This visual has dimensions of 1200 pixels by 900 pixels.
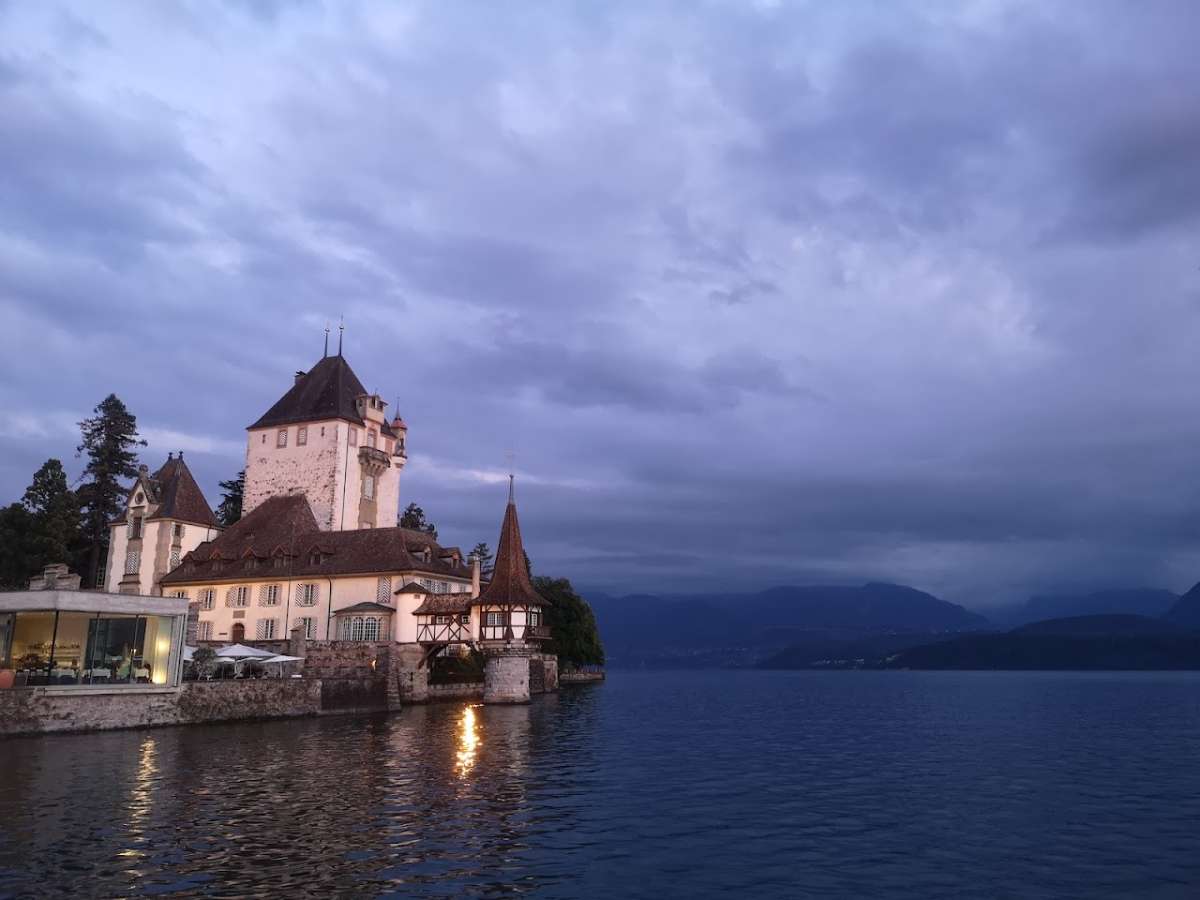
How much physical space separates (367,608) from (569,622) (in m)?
36.9

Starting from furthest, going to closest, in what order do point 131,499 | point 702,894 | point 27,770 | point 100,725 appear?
point 131,499 → point 100,725 → point 27,770 → point 702,894

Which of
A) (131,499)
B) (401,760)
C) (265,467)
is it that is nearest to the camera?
(401,760)

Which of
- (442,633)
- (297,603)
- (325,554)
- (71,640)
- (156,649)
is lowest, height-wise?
(156,649)

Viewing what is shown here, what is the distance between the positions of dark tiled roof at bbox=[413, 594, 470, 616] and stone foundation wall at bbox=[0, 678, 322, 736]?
12.1 meters

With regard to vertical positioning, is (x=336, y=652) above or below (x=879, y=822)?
above

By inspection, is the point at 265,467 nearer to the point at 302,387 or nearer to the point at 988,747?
the point at 302,387

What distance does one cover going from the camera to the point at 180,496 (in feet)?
265

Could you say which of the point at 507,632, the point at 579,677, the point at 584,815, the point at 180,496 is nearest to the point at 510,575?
the point at 507,632

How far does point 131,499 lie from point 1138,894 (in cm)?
8067

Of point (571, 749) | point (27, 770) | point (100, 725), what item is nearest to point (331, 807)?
point (27, 770)

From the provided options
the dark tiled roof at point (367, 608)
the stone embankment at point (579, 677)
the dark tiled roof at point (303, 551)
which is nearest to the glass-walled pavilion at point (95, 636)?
the dark tiled roof at point (367, 608)

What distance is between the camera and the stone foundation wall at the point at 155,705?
133ft

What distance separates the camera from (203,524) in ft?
269

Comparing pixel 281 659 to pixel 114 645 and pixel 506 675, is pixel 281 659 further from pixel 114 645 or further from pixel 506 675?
pixel 506 675
